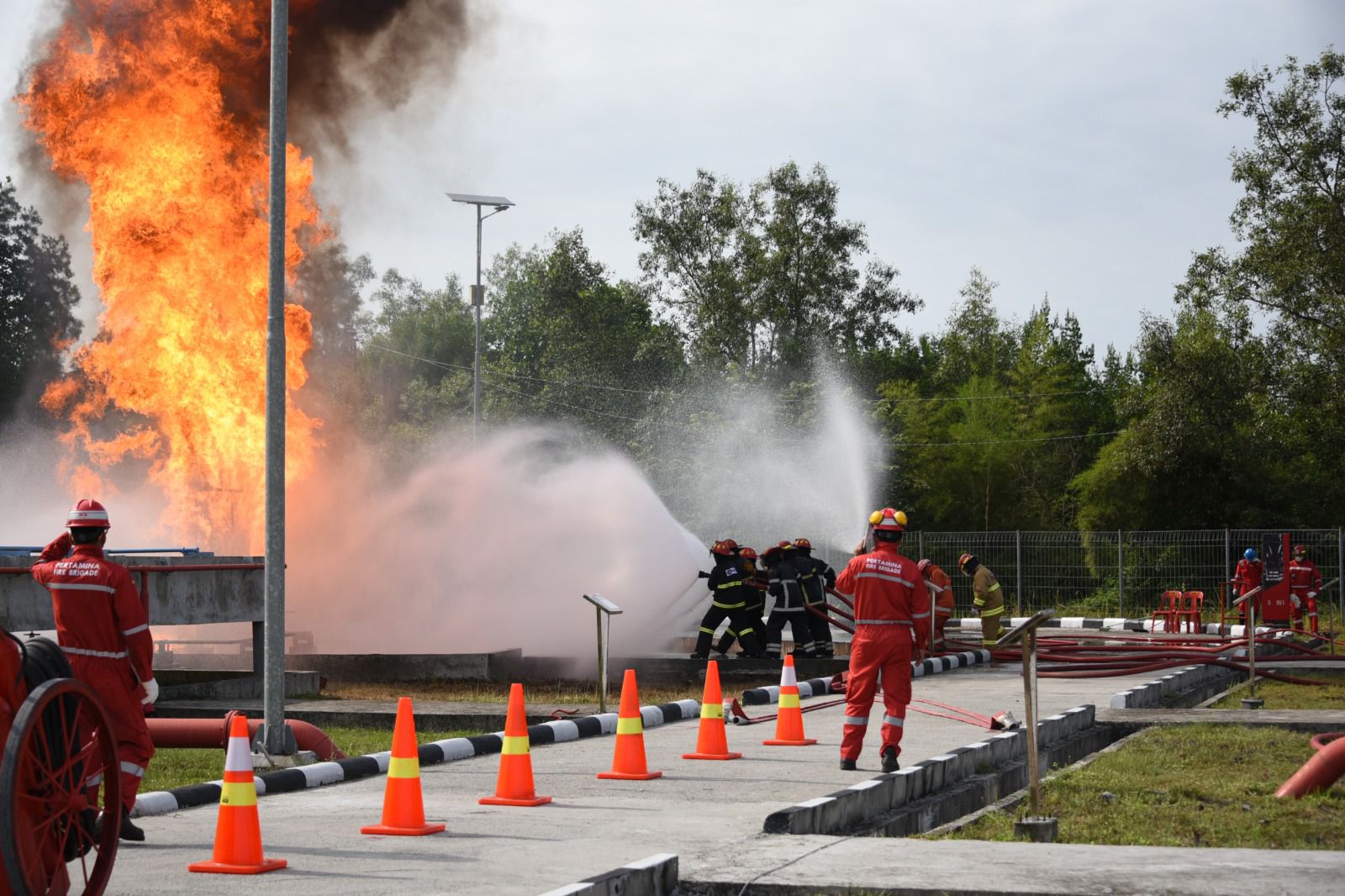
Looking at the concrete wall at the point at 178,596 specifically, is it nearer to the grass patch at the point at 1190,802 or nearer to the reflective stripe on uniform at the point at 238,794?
the reflective stripe on uniform at the point at 238,794

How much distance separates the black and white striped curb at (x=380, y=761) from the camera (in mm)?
9656

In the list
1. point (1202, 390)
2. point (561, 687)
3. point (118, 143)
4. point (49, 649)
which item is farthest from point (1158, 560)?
point (49, 649)

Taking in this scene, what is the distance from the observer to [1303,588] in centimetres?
2870

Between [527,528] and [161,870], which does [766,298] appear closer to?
[527,528]

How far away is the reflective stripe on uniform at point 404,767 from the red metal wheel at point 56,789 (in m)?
2.21

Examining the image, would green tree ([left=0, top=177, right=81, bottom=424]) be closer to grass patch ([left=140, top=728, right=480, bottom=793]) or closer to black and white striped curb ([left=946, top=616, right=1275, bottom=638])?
black and white striped curb ([left=946, top=616, right=1275, bottom=638])

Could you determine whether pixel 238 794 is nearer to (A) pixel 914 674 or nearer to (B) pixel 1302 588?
(A) pixel 914 674

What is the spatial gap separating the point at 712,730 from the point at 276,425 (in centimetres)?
416

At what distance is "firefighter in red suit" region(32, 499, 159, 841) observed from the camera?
27.0 feet

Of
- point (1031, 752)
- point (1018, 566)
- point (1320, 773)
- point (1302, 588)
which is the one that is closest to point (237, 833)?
point (1031, 752)

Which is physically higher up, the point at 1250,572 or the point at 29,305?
the point at 29,305

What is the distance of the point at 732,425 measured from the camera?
48.2 metres

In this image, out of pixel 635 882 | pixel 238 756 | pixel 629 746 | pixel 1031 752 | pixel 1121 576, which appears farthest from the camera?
pixel 1121 576

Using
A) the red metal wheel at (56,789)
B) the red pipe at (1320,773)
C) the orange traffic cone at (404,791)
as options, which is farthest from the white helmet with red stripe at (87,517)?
the red pipe at (1320,773)
